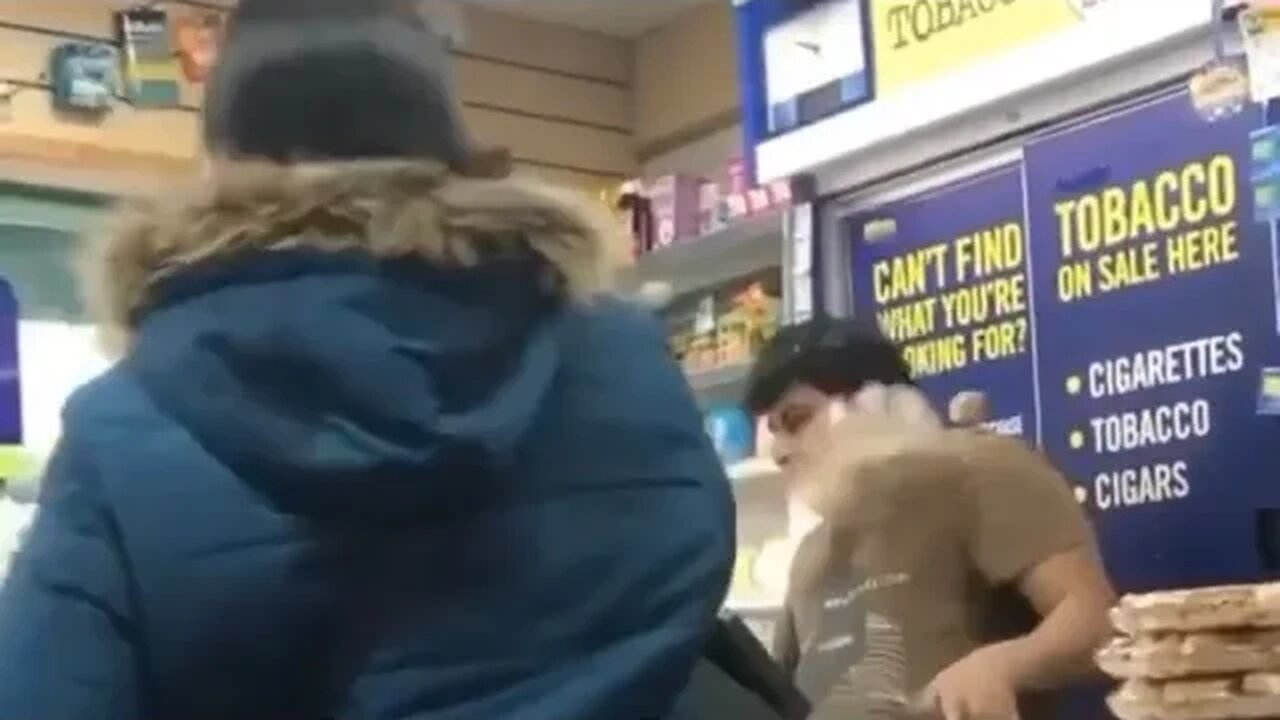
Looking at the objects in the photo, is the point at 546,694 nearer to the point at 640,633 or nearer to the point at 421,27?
the point at 640,633

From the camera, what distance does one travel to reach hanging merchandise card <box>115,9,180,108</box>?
4.67 meters

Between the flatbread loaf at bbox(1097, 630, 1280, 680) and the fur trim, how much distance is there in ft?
3.64

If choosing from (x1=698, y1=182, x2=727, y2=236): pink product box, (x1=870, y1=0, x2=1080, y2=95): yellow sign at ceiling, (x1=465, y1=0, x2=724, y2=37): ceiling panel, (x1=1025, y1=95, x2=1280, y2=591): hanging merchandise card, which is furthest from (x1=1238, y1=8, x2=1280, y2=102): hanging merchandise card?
(x1=465, y1=0, x2=724, y2=37): ceiling panel

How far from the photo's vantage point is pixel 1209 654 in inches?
87.5

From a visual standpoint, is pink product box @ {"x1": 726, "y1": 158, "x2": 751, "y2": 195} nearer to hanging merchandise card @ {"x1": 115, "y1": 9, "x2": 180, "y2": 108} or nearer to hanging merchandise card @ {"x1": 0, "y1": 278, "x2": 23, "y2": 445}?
hanging merchandise card @ {"x1": 115, "y1": 9, "x2": 180, "y2": 108}

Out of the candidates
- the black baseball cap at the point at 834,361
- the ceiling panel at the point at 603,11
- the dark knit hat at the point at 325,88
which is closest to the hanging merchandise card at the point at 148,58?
the ceiling panel at the point at 603,11

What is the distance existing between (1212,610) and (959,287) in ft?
4.01

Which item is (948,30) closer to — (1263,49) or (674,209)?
(1263,49)

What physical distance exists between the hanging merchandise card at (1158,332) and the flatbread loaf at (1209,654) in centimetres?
58

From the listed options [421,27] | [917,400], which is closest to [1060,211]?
[917,400]

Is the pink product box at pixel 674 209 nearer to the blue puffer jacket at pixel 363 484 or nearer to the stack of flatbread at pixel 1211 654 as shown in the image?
the stack of flatbread at pixel 1211 654

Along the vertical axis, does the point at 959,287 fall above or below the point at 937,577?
above

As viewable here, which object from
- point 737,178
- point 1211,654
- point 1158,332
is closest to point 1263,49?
point 1158,332

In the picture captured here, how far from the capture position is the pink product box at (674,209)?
4.46m
